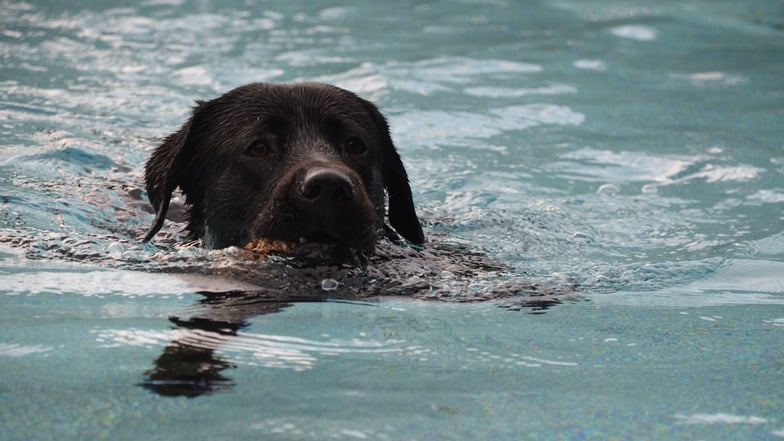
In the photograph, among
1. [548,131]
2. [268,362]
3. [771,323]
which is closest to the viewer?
[268,362]

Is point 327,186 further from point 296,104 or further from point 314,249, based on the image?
A: point 296,104

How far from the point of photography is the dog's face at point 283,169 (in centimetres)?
451

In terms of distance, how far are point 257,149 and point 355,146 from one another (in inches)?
19.5

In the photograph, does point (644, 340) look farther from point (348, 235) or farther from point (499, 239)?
point (499, 239)

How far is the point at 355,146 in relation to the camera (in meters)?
5.23

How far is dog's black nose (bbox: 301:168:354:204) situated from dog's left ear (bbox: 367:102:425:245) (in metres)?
1.16

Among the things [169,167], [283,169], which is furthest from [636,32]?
[283,169]

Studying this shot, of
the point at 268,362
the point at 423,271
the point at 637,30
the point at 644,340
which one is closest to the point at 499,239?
the point at 423,271

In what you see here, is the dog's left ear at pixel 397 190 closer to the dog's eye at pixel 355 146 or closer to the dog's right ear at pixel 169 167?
the dog's eye at pixel 355 146

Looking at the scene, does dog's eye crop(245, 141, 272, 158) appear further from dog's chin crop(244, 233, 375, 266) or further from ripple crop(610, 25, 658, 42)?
ripple crop(610, 25, 658, 42)

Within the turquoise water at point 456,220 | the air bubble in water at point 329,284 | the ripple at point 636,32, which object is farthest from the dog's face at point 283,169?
the ripple at point 636,32

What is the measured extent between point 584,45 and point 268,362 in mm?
9373

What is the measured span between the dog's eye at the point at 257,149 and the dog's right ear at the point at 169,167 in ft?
1.43

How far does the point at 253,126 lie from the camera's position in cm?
505
